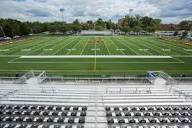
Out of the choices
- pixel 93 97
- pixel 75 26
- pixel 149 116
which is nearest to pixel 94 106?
pixel 93 97

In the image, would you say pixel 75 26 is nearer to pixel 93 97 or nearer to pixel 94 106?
pixel 93 97

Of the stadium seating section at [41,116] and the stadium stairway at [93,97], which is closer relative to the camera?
the stadium seating section at [41,116]

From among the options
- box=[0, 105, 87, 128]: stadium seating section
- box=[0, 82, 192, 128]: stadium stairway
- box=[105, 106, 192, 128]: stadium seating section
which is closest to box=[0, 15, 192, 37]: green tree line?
box=[0, 82, 192, 128]: stadium stairway

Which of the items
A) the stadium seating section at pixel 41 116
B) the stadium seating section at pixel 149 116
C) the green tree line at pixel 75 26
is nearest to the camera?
the stadium seating section at pixel 41 116

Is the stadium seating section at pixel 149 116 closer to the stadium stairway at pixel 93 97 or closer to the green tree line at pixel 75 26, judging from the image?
the stadium stairway at pixel 93 97

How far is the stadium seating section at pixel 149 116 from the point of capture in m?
13.3

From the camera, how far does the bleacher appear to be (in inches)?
524

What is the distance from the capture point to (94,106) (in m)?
15.5

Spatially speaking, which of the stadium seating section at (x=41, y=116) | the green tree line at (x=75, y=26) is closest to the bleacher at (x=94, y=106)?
the stadium seating section at (x=41, y=116)

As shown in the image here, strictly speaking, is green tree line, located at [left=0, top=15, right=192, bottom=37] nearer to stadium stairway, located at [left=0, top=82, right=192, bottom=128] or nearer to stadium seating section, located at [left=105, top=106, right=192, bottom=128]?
stadium stairway, located at [left=0, top=82, right=192, bottom=128]

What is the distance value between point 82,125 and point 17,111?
480 centimetres

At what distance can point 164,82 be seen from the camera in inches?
841

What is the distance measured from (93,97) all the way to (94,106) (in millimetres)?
1625

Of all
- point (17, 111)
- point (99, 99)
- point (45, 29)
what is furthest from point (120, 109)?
point (45, 29)
